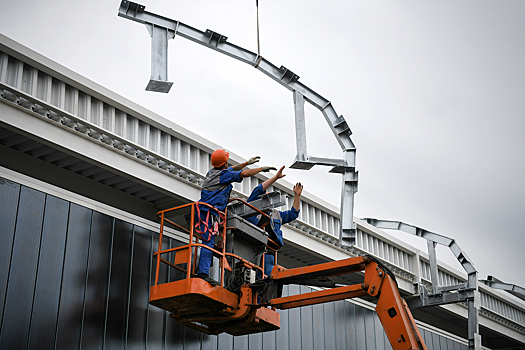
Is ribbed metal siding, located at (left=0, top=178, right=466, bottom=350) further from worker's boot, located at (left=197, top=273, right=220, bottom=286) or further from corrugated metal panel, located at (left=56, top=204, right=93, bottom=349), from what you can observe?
worker's boot, located at (left=197, top=273, right=220, bottom=286)

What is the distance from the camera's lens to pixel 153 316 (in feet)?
44.2

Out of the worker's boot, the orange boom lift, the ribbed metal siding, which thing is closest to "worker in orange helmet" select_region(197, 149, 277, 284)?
the orange boom lift

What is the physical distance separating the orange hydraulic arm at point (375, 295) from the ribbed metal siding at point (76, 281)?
11.2 feet

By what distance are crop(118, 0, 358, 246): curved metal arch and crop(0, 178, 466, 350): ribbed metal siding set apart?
11.2 ft

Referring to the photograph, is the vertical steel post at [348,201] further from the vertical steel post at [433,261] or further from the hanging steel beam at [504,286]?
the hanging steel beam at [504,286]

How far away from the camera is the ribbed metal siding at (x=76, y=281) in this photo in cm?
1127

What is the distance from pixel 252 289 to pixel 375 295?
2.53 metres

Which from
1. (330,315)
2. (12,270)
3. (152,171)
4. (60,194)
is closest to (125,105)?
(152,171)

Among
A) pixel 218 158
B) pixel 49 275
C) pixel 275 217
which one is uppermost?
pixel 218 158

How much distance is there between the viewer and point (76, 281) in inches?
482

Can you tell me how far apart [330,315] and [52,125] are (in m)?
10.3

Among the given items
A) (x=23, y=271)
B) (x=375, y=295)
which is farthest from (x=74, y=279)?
(x=375, y=295)

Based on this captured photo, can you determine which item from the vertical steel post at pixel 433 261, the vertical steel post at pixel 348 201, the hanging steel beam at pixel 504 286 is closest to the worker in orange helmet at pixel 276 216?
the vertical steel post at pixel 348 201

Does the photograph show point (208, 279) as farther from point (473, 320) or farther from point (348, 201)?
point (473, 320)
